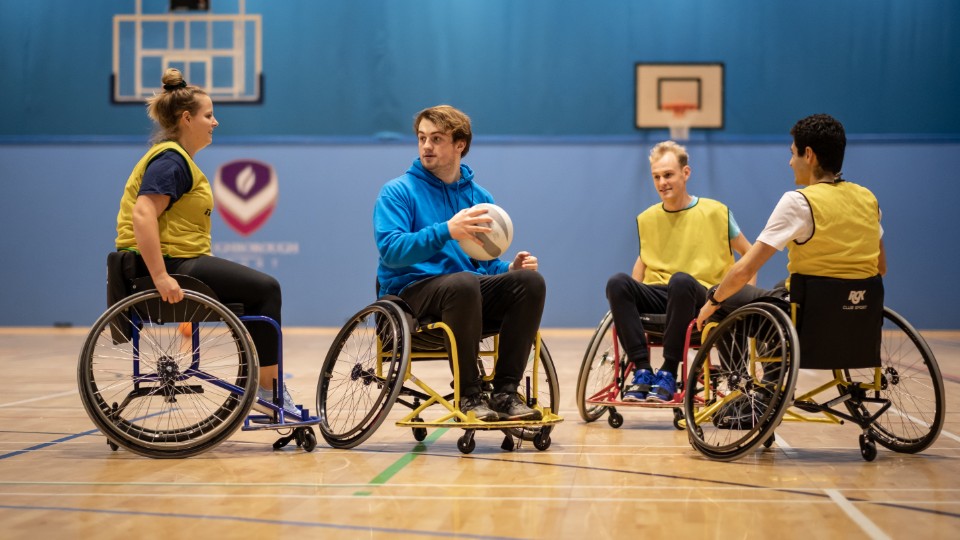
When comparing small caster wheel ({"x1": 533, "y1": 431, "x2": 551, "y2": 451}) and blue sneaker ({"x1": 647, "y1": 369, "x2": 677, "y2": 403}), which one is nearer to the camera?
small caster wheel ({"x1": 533, "y1": 431, "x2": 551, "y2": 451})

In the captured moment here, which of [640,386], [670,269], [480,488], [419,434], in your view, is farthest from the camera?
[670,269]

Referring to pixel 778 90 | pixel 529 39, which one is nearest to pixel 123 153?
pixel 529 39

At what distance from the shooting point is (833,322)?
262cm

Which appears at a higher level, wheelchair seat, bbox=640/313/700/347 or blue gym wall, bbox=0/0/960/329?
blue gym wall, bbox=0/0/960/329

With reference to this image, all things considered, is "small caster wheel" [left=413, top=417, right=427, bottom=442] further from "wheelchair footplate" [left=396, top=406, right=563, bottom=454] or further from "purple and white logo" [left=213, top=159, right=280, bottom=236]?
"purple and white logo" [left=213, top=159, right=280, bottom=236]

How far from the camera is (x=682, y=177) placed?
379 cm

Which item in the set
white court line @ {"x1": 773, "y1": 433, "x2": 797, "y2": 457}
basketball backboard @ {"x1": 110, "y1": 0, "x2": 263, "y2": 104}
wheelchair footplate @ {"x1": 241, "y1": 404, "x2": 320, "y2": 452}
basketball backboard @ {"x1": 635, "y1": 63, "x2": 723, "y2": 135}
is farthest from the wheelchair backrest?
basketball backboard @ {"x1": 110, "y1": 0, "x2": 263, "y2": 104}

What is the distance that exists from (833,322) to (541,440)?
2.77 ft

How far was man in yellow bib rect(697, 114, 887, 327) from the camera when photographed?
2.65 meters

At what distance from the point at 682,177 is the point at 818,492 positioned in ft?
5.71

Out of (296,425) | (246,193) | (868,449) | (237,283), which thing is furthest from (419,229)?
(246,193)

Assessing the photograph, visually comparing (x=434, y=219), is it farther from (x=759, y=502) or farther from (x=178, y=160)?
(x=759, y=502)

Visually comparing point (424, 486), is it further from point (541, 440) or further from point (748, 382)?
point (748, 382)

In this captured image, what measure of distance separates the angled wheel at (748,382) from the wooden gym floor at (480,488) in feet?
0.25
